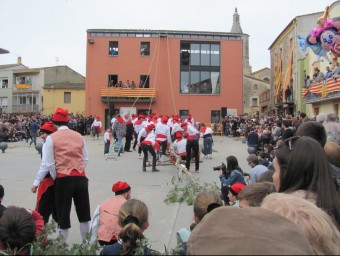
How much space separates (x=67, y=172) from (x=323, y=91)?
20.9 m

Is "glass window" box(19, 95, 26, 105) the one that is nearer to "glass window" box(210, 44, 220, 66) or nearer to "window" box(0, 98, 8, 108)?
"window" box(0, 98, 8, 108)

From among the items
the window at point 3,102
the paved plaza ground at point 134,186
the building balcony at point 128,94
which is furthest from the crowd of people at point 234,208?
the window at point 3,102

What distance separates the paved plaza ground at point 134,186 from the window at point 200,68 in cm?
2149

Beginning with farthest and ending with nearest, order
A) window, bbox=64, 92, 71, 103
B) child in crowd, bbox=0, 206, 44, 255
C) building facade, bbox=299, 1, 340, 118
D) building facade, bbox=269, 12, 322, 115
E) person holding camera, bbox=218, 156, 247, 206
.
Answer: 1. window, bbox=64, 92, 71, 103
2. building facade, bbox=269, 12, 322, 115
3. building facade, bbox=299, 1, 340, 118
4. person holding camera, bbox=218, 156, 247, 206
5. child in crowd, bbox=0, 206, 44, 255

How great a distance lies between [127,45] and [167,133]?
24243 mm

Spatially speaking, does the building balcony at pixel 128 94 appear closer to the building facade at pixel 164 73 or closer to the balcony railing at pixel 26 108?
the building facade at pixel 164 73

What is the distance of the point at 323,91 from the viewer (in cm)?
2242

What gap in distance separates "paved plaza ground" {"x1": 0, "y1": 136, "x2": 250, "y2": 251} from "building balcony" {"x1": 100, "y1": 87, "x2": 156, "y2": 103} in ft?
64.5

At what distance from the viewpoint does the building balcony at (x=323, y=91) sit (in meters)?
20.4

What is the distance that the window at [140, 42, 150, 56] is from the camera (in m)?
36.5

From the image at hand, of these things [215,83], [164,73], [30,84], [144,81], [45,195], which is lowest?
[45,195]

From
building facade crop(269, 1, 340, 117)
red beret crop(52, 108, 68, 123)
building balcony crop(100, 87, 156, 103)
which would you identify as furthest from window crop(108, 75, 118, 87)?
red beret crop(52, 108, 68, 123)

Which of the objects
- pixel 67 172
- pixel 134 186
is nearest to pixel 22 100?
pixel 134 186

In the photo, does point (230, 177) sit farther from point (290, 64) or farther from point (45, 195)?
point (290, 64)
